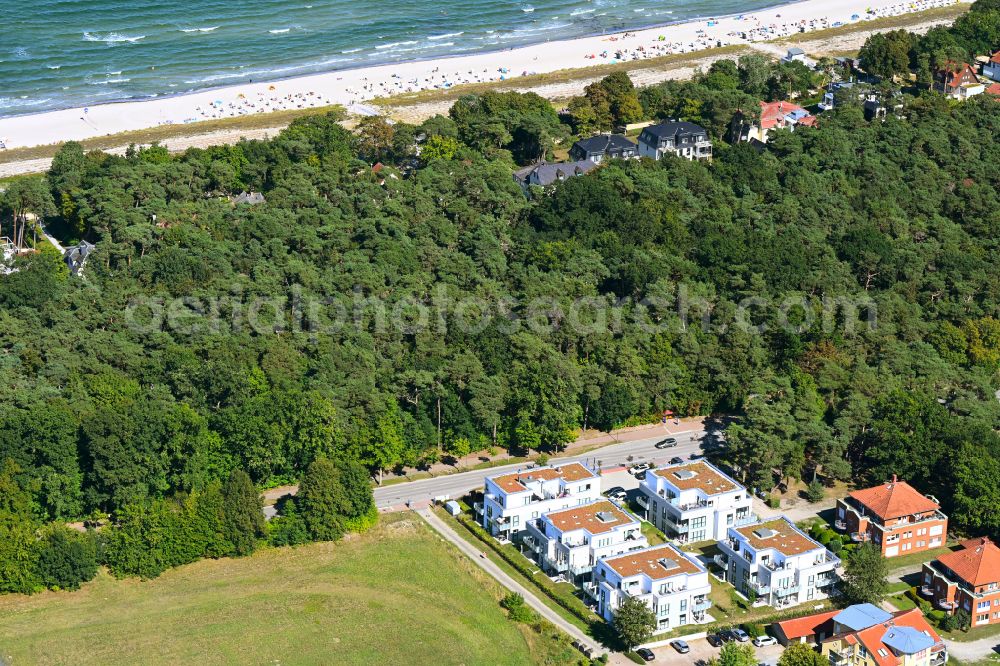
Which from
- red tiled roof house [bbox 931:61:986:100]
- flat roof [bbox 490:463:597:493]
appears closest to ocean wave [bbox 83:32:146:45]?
red tiled roof house [bbox 931:61:986:100]

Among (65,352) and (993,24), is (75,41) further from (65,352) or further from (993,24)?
(993,24)

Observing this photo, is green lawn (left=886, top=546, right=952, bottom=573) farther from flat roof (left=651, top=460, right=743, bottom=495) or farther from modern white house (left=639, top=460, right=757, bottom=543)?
flat roof (left=651, top=460, right=743, bottom=495)

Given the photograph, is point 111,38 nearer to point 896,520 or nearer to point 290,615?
point 290,615

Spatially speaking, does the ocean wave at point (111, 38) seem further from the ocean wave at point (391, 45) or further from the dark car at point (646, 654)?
the dark car at point (646, 654)

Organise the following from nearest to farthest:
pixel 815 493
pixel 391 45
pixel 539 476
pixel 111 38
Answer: pixel 539 476, pixel 815 493, pixel 111 38, pixel 391 45

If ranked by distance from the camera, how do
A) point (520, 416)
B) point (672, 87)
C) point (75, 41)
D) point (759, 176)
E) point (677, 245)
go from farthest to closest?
point (75, 41), point (672, 87), point (759, 176), point (677, 245), point (520, 416)

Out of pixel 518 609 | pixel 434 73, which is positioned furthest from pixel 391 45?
pixel 518 609

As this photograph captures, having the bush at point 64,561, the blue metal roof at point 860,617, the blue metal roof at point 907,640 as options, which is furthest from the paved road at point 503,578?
the bush at point 64,561

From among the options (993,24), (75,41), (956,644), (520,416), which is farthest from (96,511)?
(993,24)
